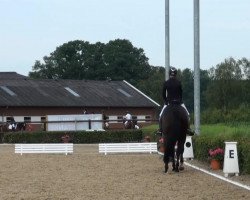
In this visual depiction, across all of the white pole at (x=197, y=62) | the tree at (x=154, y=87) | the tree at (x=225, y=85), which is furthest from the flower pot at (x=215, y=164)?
the tree at (x=154, y=87)

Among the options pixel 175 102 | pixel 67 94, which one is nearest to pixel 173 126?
pixel 175 102

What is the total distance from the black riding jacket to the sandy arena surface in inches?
73.2

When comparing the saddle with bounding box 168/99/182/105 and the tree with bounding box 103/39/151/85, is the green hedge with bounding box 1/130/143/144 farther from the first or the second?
the tree with bounding box 103/39/151/85

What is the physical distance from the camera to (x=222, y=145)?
56.0 feet

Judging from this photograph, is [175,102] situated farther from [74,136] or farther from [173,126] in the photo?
[74,136]

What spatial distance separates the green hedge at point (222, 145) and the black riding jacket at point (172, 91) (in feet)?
6.12

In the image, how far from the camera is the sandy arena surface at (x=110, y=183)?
11852 mm

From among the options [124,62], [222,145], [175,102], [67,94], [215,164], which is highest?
[124,62]

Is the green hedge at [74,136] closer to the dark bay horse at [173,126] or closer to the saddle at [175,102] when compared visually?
the dark bay horse at [173,126]

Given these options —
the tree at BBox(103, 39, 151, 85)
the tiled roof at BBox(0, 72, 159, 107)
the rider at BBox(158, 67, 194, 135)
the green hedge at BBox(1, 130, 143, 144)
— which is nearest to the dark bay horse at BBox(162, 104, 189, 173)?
the rider at BBox(158, 67, 194, 135)

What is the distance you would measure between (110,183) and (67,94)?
54577 millimetres

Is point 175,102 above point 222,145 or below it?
above

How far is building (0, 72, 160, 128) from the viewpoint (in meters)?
61.7

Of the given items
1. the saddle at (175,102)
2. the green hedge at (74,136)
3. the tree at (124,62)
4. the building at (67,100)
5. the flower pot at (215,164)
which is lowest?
the flower pot at (215,164)
